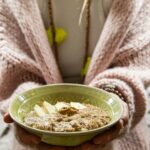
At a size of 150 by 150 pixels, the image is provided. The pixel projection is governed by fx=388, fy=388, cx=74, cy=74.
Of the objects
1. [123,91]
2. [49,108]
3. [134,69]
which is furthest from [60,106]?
[134,69]

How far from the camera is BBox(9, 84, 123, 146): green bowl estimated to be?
71 centimetres

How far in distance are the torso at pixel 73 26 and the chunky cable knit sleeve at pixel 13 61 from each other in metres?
0.09

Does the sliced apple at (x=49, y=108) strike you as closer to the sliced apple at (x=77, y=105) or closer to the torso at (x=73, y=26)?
the sliced apple at (x=77, y=105)

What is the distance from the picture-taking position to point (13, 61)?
38.3 inches

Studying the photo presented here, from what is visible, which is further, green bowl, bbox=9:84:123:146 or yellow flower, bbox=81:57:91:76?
yellow flower, bbox=81:57:91:76

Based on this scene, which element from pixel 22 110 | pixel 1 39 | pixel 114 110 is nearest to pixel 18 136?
pixel 22 110

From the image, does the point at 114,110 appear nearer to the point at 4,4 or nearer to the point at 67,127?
the point at 67,127

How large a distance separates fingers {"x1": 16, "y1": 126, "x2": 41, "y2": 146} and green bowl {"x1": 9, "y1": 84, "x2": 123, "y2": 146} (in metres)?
0.02

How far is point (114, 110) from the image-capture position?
2.60 ft

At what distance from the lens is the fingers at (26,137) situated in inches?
29.5

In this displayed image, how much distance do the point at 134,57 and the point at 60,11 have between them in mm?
233

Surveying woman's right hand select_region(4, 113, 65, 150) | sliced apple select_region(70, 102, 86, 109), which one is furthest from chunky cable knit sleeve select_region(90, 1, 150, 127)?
woman's right hand select_region(4, 113, 65, 150)

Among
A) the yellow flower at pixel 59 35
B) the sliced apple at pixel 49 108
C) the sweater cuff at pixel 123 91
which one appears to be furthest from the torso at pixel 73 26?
the sliced apple at pixel 49 108

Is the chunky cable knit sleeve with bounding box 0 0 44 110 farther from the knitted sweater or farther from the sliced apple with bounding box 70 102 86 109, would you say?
the sliced apple with bounding box 70 102 86 109
